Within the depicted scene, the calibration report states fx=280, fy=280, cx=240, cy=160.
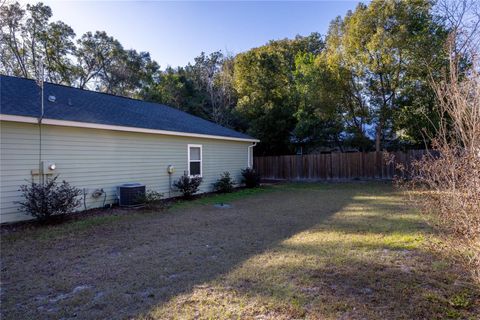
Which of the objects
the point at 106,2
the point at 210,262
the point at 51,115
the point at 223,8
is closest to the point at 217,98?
the point at 223,8

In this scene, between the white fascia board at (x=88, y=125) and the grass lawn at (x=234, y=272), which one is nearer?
the grass lawn at (x=234, y=272)

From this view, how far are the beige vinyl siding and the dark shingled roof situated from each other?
0.31m

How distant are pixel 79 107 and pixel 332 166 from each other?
40.6 feet

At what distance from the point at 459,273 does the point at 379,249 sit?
1048mm

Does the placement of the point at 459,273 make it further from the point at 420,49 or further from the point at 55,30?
the point at 55,30

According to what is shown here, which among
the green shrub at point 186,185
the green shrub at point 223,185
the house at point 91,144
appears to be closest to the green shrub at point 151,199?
the house at point 91,144

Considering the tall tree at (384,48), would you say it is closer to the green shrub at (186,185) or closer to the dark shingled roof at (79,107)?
the dark shingled roof at (79,107)

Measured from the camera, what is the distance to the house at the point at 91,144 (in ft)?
19.9

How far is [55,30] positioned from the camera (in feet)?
69.6

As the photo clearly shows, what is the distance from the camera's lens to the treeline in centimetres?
1262

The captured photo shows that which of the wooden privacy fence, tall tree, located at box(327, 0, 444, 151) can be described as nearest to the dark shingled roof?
the wooden privacy fence

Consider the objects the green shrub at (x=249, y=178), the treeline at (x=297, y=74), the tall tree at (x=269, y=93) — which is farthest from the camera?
the tall tree at (x=269, y=93)

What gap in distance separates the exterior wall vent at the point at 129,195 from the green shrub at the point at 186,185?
5.64 ft

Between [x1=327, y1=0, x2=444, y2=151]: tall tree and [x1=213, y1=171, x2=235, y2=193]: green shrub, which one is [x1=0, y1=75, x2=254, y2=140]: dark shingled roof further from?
[x1=327, y1=0, x2=444, y2=151]: tall tree
